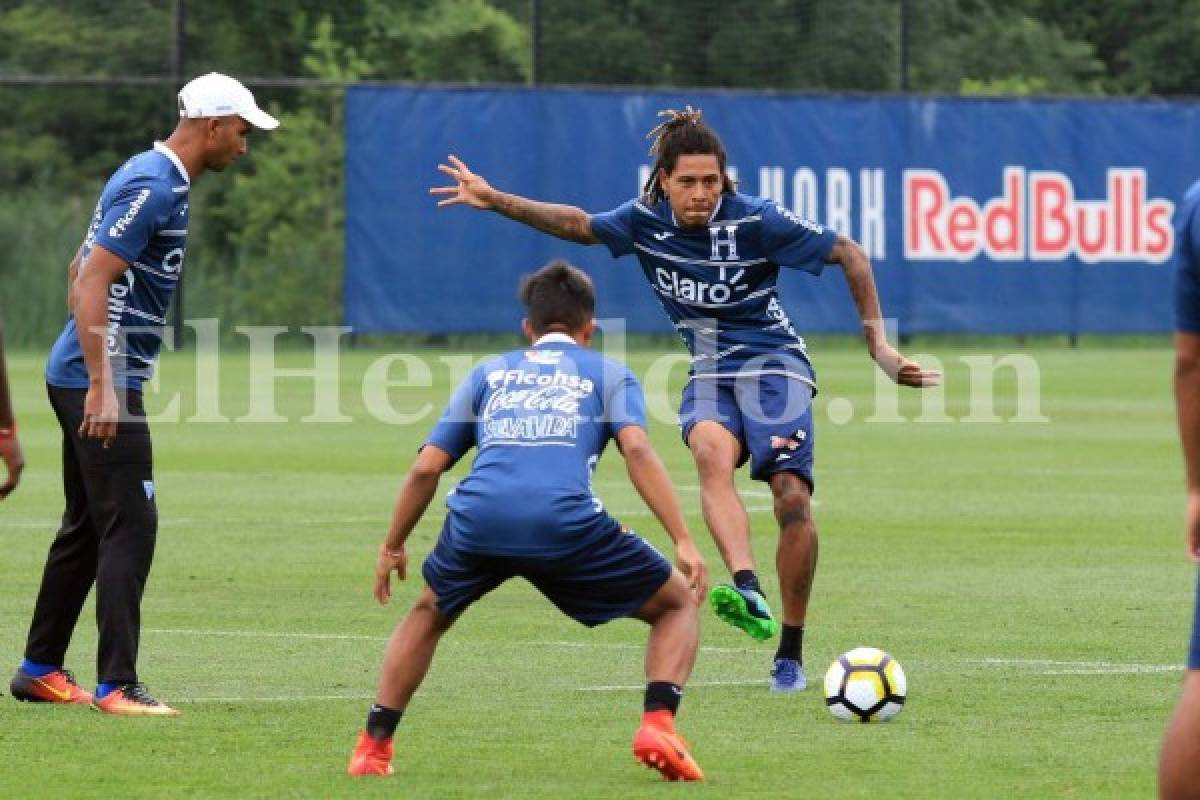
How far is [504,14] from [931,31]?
262 inches

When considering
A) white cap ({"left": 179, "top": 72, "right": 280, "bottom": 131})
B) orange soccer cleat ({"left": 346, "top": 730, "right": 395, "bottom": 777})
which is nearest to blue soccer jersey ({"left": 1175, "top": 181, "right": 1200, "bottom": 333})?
orange soccer cleat ({"left": 346, "top": 730, "right": 395, "bottom": 777})

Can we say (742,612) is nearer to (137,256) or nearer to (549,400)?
(549,400)

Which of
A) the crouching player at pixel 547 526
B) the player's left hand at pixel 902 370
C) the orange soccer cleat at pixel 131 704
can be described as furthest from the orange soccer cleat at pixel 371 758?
the player's left hand at pixel 902 370

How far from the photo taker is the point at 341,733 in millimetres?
8891

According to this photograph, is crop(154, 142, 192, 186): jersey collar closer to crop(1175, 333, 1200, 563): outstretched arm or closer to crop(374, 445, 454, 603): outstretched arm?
crop(374, 445, 454, 603): outstretched arm

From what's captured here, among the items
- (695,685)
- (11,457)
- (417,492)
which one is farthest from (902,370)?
(11,457)

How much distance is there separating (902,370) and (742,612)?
126 centimetres

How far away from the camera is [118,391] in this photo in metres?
9.47

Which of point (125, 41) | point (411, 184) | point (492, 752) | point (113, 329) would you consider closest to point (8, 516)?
point (113, 329)

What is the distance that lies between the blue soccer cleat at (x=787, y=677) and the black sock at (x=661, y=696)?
204cm

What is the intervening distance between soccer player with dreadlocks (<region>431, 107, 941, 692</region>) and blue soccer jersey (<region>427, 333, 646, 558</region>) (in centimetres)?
246

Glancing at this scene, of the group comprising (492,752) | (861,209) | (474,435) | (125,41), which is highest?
(125,41)

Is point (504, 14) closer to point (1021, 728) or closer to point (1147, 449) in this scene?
point (1147, 449)

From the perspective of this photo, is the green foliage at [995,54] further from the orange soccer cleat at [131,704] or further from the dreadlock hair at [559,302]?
the dreadlock hair at [559,302]
